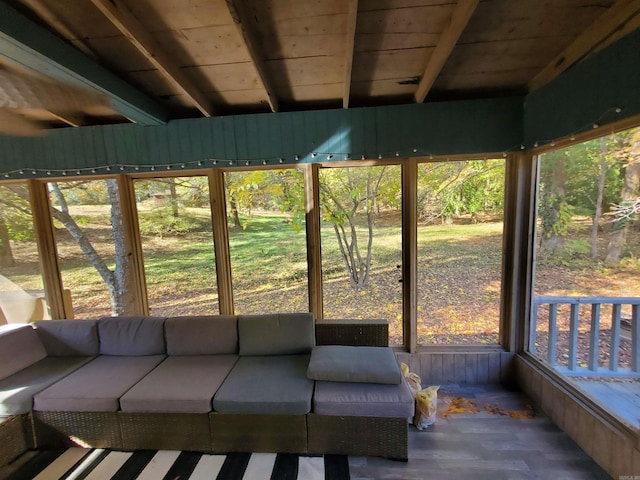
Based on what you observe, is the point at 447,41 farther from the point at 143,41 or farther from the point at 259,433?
the point at 259,433

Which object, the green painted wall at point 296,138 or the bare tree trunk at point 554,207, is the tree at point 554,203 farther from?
the green painted wall at point 296,138

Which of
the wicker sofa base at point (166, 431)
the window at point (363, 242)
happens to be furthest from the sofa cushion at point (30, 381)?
the window at point (363, 242)

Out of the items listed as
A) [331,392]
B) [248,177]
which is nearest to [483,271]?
[331,392]

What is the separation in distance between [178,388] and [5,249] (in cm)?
307

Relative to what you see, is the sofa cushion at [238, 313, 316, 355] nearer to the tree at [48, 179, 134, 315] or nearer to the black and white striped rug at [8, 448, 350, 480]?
the black and white striped rug at [8, 448, 350, 480]

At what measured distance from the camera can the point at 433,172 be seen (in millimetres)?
2713

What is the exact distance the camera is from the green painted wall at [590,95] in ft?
5.26

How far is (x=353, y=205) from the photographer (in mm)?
2826

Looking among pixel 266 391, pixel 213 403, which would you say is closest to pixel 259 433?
pixel 266 391

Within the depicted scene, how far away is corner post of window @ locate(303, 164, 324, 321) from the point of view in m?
2.79

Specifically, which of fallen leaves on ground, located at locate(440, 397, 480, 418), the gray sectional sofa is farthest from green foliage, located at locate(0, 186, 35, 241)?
fallen leaves on ground, located at locate(440, 397, 480, 418)

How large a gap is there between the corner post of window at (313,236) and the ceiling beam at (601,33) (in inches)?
81.5

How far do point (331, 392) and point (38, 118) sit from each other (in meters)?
3.82

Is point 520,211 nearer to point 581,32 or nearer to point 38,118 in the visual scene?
point 581,32
